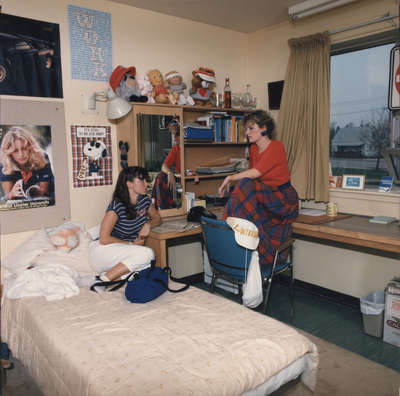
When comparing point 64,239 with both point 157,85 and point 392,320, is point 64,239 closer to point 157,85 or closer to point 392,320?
point 157,85

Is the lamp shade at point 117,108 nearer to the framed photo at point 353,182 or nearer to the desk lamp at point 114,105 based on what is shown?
the desk lamp at point 114,105

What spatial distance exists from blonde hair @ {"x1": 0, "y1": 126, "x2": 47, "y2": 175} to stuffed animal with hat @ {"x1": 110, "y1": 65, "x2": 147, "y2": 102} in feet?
2.64

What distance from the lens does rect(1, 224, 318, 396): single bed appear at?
1532mm

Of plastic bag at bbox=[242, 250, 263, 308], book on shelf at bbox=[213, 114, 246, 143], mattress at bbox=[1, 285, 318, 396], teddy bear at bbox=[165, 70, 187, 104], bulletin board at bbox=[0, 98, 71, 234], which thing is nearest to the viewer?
mattress at bbox=[1, 285, 318, 396]

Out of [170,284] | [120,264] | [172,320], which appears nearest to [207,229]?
[170,284]

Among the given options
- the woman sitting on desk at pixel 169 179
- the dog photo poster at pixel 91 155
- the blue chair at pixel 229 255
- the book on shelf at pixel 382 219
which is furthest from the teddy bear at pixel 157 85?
the book on shelf at pixel 382 219

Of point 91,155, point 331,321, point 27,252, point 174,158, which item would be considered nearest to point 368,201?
point 331,321

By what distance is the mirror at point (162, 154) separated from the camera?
322cm

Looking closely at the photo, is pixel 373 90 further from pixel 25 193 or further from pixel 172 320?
pixel 25 193

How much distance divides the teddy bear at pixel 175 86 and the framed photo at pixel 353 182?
66.5 inches

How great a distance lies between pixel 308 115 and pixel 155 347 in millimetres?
2632

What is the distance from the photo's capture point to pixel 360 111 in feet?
11.2

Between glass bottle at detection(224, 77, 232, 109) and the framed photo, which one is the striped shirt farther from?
the framed photo


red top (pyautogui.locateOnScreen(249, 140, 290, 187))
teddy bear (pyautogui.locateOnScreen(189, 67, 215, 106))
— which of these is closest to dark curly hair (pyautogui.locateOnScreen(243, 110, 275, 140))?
red top (pyautogui.locateOnScreen(249, 140, 290, 187))
